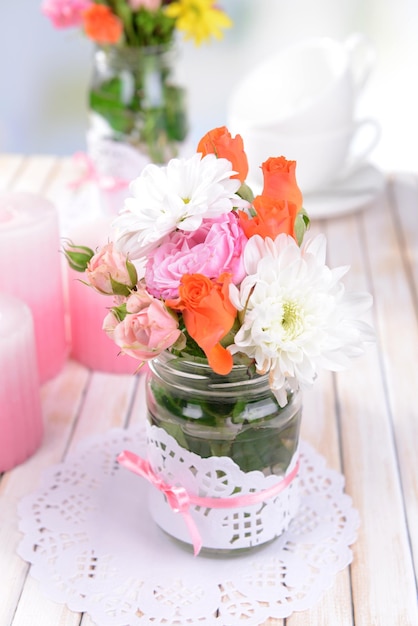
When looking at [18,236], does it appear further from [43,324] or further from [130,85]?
[130,85]

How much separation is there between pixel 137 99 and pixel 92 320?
44 centimetres

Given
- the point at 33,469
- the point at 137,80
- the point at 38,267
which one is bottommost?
the point at 33,469

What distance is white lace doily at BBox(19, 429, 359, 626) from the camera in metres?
0.74

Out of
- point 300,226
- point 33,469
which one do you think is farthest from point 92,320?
point 300,226

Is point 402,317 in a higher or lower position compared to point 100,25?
lower

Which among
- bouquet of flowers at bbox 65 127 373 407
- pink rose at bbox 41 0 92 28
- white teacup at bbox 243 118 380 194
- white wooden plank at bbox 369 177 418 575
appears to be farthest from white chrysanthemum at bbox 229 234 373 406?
pink rose at bbox 41 0 92 28

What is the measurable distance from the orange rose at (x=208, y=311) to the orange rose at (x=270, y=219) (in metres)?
0.05

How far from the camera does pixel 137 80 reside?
1354mm

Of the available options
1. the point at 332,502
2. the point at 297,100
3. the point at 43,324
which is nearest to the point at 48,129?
the point at 297,100

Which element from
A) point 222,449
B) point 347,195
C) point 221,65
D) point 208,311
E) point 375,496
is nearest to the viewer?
point 208,311

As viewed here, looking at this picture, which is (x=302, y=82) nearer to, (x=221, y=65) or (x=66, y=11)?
(x=66, y=11)

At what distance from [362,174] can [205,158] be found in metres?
0.90

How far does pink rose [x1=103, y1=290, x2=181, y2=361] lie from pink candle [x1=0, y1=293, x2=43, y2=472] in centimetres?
27

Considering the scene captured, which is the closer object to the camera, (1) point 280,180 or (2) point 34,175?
(1) point 280,180
